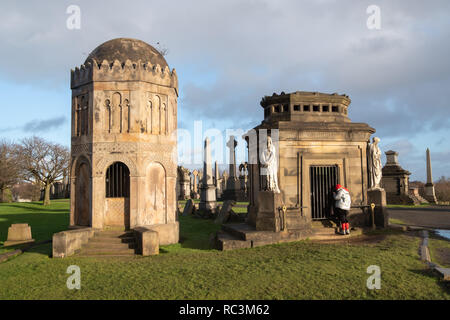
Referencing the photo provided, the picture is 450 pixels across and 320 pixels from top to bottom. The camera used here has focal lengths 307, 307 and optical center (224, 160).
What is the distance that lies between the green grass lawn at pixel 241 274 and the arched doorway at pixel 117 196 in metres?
2.54

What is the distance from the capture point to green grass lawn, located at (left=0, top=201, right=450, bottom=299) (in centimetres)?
588

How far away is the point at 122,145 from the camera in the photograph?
475 inches

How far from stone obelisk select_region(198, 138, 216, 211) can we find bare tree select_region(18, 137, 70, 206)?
1823 centimetres

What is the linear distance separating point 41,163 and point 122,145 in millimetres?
26431

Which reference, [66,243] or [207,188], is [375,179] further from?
[66,243]

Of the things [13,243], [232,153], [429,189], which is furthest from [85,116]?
[429,189]

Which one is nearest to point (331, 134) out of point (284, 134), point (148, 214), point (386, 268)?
point (284, 134)

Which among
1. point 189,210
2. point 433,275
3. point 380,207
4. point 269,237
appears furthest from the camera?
point 189,210

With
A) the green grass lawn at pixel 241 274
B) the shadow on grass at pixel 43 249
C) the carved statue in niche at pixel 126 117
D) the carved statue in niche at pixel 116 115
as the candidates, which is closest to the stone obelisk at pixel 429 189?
the green grass lawn at pixel 241 274

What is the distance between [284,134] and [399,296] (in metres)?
7.88

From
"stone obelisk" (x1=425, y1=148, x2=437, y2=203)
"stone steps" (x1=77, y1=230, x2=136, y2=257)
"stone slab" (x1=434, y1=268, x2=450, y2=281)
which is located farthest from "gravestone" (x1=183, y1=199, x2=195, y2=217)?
"stone obelisk" (x1=425, y1=148, x2=437, y2=203)

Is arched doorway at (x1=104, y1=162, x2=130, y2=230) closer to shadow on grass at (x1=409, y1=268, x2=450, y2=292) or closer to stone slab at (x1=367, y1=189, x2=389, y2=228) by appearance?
shadow on grass at (x1=409, y1=268, x2=450, y2=292)

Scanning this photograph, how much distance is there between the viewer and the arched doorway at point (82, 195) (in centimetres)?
1243
